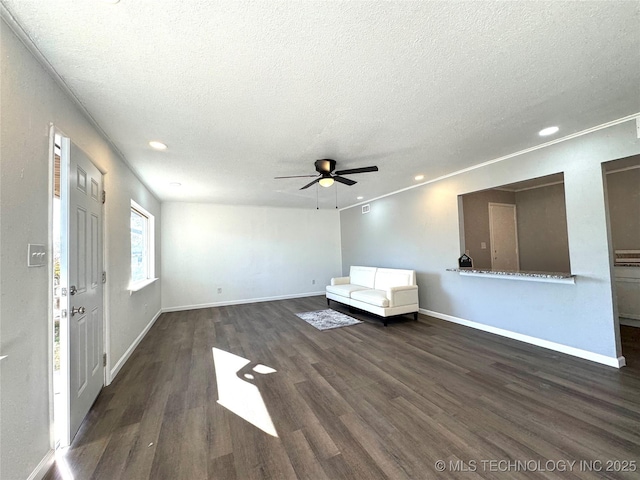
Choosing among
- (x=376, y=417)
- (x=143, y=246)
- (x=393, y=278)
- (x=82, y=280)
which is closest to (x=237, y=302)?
(x=143, y=246)

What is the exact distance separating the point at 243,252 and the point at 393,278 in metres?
3.78

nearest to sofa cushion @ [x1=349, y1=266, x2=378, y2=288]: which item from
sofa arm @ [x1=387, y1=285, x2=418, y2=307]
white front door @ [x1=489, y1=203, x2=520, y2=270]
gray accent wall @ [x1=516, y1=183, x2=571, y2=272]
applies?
sofa arm @ [x1=387, y1=285, x2=418, y2=307]

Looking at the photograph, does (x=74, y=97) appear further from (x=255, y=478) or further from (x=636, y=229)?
(x=636, y=229)

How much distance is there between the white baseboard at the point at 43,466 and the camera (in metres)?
1.40

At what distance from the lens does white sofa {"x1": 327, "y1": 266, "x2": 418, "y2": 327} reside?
167 inches

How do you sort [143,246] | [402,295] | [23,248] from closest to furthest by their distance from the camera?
[23,248] → [402,295] → [143,246]

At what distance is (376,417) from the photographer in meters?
1.94

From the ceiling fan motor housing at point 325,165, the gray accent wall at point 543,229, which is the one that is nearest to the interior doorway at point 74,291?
the ceiling fan motor housing at point 325,165

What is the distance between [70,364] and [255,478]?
1480mm

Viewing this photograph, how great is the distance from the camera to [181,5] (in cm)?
121

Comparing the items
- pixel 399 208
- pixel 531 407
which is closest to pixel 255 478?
pixel 531 407

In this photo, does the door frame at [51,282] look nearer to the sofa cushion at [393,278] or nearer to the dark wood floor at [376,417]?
the dark wood floor at [376,417]

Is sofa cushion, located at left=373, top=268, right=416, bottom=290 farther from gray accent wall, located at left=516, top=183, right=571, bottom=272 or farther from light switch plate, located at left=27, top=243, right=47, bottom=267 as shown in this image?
light switch plate, located at left=27, top=243, right=47, bottom=267

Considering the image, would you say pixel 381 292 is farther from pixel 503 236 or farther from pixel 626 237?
pixel 626 237
